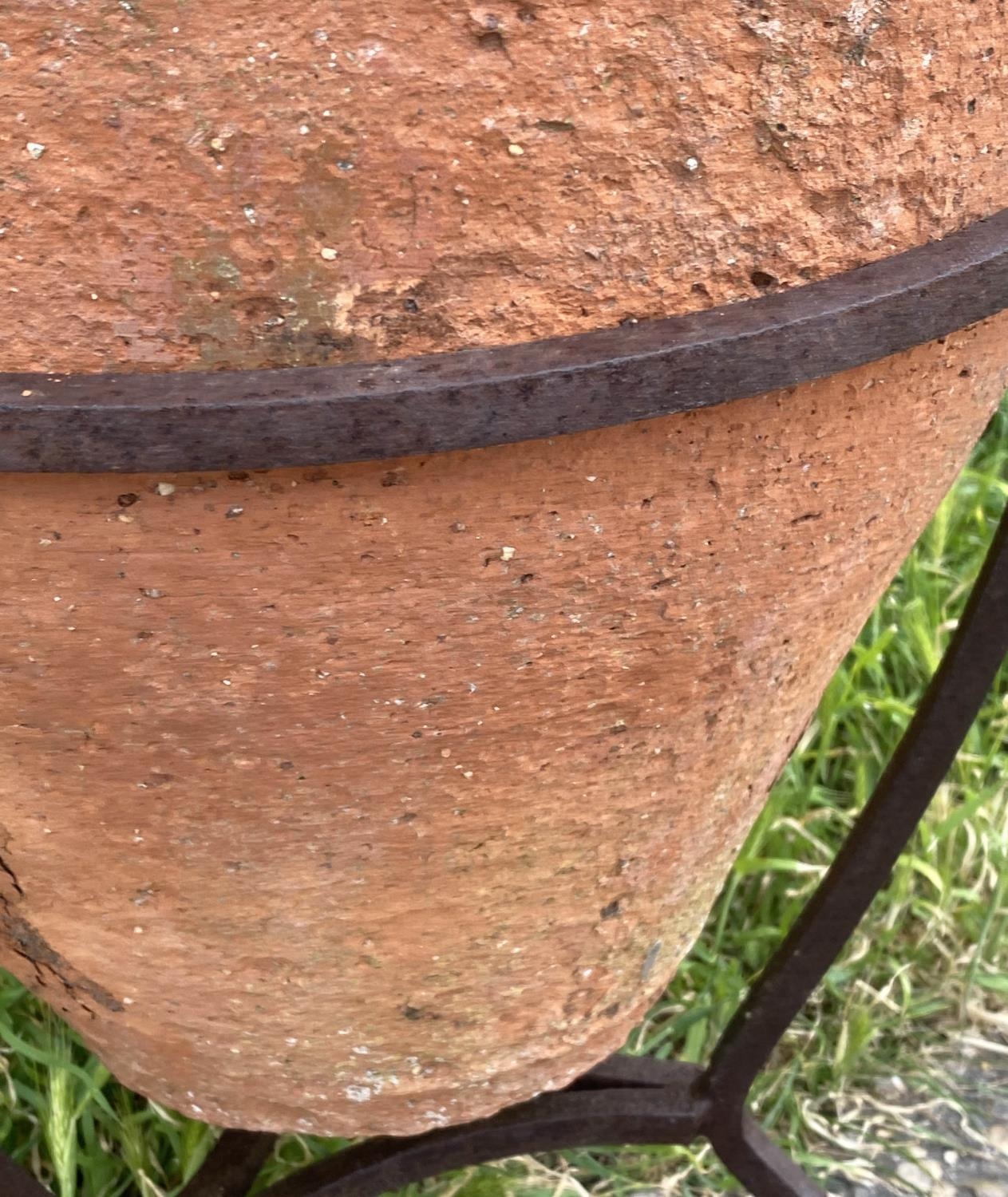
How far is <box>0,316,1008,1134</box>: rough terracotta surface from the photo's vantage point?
633 mm

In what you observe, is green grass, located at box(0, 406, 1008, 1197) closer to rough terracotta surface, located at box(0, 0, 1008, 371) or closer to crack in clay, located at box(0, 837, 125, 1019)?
crack in clay, located at box(0, 837, 125, 1019)

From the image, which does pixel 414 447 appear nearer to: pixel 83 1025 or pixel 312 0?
pixel 312 0

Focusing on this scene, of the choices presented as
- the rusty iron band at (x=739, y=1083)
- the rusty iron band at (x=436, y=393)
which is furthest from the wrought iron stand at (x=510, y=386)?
the rusty iron band at (x=739, y=1083)

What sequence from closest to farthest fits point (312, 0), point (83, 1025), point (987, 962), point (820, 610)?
point (312, 0), point (820, 610), point (83, 1025), point (987, 962)

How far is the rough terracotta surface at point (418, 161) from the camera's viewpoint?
0.53 metres

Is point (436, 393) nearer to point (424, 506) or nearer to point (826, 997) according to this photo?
point (424, 506)

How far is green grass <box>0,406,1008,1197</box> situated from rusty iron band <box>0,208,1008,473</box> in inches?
34.2

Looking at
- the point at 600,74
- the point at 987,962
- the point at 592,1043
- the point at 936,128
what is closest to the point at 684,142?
the point at 600,74

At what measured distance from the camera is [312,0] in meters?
0.52

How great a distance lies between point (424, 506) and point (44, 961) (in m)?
0.48

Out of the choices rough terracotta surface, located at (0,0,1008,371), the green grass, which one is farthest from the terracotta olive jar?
the green grass

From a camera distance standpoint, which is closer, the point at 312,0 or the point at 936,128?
the point at 312,0

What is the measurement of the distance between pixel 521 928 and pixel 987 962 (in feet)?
3.35

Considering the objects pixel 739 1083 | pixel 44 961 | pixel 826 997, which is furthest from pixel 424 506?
pixel 826 997
